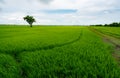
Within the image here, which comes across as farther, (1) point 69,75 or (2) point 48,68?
(2) point 48,68

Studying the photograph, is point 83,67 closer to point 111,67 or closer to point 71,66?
point 71,66

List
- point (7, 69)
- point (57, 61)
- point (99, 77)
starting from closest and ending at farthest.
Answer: point (99, 77) < point (7, 69) < point (57, 61)

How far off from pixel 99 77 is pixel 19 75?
149 inches

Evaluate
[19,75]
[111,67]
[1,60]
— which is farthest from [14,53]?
[111,67]

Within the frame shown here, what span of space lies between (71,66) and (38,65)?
1.80m

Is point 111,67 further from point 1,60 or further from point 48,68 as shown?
point 1,60

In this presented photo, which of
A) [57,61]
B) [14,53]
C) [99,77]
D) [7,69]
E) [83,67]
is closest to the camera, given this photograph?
[99,77]

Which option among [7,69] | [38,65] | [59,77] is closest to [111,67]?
[59,77]

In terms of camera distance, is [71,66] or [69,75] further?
[71,66]

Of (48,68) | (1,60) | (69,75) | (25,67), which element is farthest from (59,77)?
(1,60)

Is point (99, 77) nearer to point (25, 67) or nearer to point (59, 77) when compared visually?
point (59, 77)

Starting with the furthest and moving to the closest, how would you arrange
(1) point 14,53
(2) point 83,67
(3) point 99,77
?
A: (1) point 14,53 → (2) point 83,67 → (3) point 99,77

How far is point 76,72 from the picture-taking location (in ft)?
25.8

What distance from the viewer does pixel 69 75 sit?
25.2 feet
